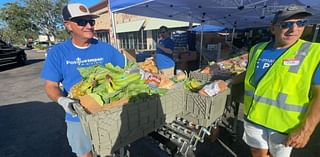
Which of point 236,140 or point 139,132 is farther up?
point 139,132

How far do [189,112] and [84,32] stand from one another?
49.1 inches

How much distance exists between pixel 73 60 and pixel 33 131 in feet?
9.42

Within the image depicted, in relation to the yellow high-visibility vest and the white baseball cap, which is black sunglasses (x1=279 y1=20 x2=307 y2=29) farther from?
the white baseball cap

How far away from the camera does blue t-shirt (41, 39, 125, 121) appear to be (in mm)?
1755

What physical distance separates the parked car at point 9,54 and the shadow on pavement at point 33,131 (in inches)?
325

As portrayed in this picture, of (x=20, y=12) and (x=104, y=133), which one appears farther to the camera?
(x=20, y=12)

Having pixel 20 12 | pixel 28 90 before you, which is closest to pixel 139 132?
pixel 28 90

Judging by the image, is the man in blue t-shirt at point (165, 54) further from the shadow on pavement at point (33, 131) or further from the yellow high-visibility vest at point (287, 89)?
the yellow high-visibility vest at point (287, 89)

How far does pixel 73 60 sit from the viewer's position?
5.94 feet

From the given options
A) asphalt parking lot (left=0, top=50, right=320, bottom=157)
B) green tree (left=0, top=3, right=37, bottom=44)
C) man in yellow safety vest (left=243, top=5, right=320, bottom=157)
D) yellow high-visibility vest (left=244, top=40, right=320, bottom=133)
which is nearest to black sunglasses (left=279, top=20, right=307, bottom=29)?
man in yellow safety vest (left=243, top=5, right=320, bottom=157)

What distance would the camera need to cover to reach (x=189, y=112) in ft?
6.28

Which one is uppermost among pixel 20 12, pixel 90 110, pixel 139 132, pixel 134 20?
pixel 20 12

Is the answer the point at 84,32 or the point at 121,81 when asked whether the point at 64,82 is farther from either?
the point at 121,81

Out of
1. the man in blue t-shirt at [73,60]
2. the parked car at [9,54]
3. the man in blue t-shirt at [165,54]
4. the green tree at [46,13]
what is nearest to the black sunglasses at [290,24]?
the man in blue t-shirt at [73,60]
